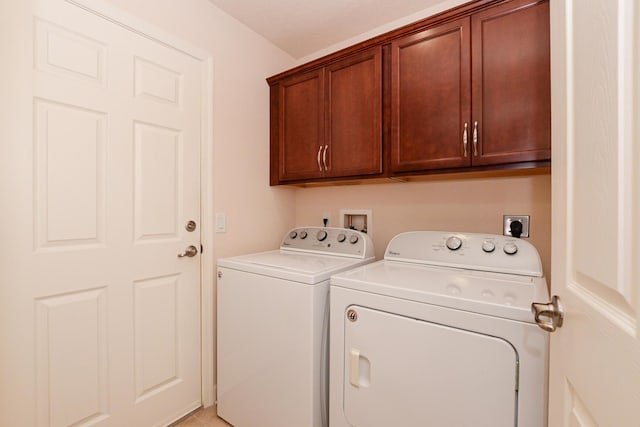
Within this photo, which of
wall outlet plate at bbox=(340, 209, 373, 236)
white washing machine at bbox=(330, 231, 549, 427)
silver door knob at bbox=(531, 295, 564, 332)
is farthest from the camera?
wall outlet plate at bbox=(340, 209, 373, 236)

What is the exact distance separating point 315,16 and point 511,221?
66.6 inches

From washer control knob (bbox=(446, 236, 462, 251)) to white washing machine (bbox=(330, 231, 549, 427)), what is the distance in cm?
2

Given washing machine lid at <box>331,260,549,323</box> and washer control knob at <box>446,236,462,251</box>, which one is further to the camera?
washer control knob at <box>446,236,462,251</box>

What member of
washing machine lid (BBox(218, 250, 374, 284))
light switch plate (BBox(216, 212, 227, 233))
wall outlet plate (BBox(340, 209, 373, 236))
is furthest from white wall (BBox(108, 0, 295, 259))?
wall outlet plate (BBox(340, 209, 373, 236))

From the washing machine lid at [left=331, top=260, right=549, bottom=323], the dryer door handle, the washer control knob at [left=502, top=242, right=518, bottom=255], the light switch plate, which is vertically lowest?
the dryer door handle

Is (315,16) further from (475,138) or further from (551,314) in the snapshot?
(551,314)

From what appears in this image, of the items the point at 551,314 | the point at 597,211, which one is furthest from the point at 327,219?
the point at 597,211

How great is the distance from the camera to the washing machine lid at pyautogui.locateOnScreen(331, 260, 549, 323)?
95cm

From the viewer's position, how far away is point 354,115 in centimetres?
177

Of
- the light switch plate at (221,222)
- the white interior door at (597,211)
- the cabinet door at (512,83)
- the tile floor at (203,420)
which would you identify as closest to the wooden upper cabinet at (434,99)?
the cabinet door at (512,83)

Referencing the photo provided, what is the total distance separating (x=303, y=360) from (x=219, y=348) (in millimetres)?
656

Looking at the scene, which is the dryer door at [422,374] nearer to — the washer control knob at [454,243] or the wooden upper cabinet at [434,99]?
the washer control knob at [454,243]

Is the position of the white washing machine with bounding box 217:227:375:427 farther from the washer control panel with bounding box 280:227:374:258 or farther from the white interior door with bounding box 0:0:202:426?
the white interior door with bounding box 0:0:202:426

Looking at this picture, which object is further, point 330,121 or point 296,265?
point 330,121
